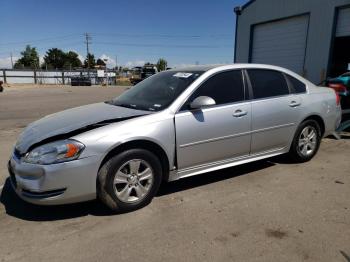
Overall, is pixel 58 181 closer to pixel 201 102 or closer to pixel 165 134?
pixel 165 134

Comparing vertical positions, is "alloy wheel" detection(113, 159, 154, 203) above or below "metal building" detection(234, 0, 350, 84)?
below

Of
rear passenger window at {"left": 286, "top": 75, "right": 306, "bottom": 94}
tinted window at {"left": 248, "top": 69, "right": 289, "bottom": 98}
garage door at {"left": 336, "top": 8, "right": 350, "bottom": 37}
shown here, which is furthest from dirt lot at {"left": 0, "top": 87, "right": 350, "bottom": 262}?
garage door at {"left": 336, "top": 8, "right": 350, "bottom": 37}

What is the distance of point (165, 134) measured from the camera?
3672 millimetres

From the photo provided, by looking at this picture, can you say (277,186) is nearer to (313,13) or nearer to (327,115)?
(327,115)

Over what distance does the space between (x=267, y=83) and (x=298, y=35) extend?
10.7 m

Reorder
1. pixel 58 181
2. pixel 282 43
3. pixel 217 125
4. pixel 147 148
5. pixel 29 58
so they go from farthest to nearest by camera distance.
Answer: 1. pixel 29 58
2. pixel 282 43
3. pixel 217 125
4. pixel 147 148
5. pixel 58 181

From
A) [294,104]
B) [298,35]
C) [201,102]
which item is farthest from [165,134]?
[298,35]

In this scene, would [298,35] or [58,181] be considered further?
[298,35]

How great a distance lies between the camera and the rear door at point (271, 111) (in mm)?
4477

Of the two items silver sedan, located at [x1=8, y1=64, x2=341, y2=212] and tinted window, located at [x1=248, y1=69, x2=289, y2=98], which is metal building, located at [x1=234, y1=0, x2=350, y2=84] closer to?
tinted window, located at [x1=248, y1=69, x2=289, y2=98]

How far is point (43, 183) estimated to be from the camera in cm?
316

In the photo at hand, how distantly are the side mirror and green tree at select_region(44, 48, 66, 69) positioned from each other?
113m

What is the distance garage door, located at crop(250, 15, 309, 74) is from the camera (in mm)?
14000

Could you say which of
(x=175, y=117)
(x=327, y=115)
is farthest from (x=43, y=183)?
(x=327, y=115)
